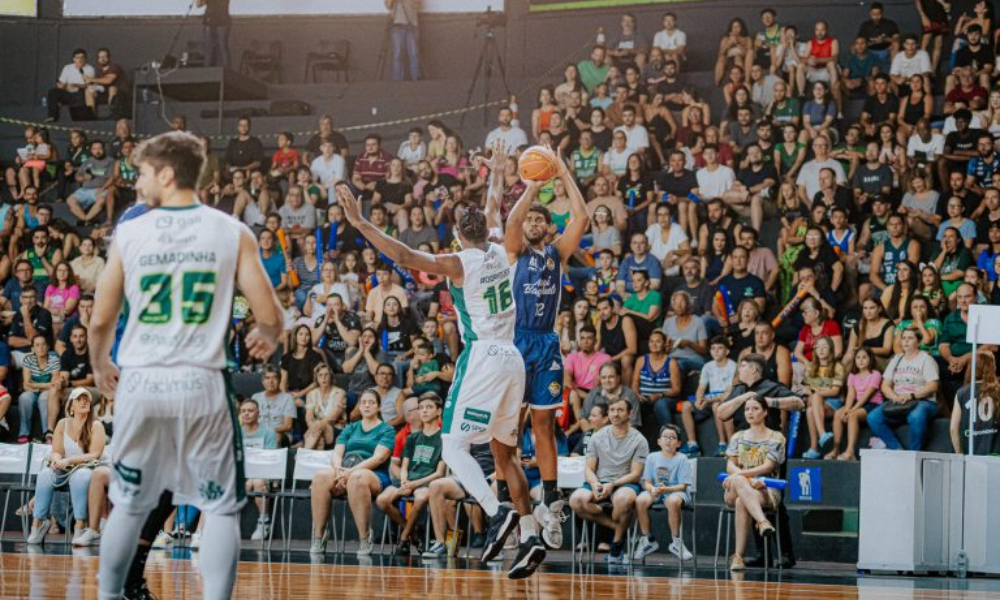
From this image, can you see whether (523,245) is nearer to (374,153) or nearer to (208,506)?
(208,506)

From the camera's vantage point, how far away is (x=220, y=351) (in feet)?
15.9

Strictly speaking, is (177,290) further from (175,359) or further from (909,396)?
(909,396)

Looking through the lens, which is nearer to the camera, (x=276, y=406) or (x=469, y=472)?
(x=469, y=472)

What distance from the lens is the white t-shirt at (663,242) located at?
1518cm

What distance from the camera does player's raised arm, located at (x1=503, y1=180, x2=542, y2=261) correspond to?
8.02 m

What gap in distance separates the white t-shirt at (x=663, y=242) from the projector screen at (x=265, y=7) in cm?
773

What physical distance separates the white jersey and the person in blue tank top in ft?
1.29

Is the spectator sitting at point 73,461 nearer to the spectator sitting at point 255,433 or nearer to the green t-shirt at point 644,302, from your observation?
the spectator sitting at point 255,433

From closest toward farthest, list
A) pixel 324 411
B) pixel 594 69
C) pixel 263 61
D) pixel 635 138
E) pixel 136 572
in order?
pixel 136 572
pixel 324 411
pixel 635 138
pixel 594 69
pixel 263 61

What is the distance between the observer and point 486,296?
790cm

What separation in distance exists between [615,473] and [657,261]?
3.45 meters

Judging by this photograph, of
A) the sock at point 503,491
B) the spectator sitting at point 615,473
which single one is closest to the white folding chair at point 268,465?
the spectator sitting at point 615,473

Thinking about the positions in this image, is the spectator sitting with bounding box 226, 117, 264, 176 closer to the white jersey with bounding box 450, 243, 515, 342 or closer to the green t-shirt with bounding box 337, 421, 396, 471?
the green t-shirt with bounding box 337, 421, 396, 471

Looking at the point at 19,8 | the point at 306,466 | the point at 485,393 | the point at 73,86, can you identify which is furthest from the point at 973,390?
the point at 19,8
